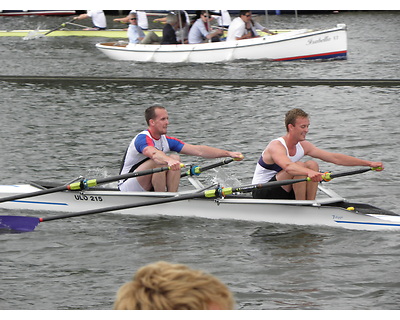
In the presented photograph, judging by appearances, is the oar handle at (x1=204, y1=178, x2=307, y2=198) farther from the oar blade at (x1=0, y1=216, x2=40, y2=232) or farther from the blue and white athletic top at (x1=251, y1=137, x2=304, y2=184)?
the oar blade at (x1=0, y1=216, x2=40, y2=232)

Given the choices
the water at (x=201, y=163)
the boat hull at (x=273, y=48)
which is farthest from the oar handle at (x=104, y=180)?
the boat hull at (x=273, y=48)

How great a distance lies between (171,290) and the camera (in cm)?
255

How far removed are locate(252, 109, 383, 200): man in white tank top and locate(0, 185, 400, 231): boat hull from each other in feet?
0.49

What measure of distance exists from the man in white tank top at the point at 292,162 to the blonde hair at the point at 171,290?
5996 millimetres

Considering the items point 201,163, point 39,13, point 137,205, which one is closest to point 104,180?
point 137,205

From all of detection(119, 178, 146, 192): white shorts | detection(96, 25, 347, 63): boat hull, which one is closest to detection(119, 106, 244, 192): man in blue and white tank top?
detection(119, 178, 146, 192): white shorts

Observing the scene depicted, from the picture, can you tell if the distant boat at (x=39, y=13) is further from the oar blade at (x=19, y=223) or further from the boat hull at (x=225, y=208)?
the oar blade at (x=19, y=223)

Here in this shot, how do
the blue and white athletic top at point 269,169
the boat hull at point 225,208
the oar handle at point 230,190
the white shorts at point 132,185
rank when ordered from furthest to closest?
the white shorts at point 132,185
the blue and white athletic top at point 269,169
the boat hull at point 225,208
the oar handle at point 230,190

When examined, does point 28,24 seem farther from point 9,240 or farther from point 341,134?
point 9,240

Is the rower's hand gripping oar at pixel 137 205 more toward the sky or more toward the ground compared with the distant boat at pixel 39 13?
more toward the ground

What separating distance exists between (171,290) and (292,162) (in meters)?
6.27

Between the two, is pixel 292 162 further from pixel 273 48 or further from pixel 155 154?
pixel 273 48

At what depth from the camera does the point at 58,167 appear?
1245 cm

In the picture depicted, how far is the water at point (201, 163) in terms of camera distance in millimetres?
7422
